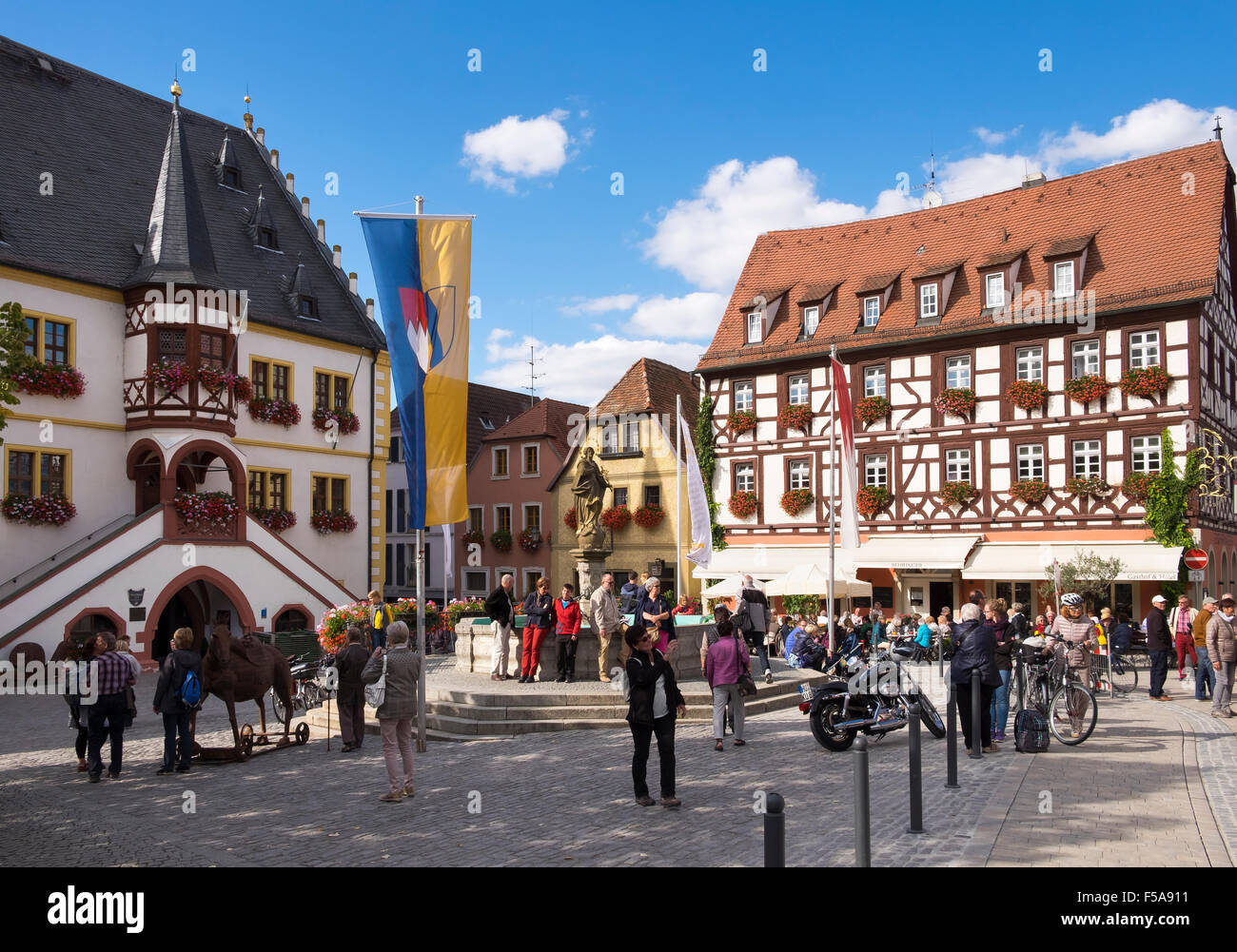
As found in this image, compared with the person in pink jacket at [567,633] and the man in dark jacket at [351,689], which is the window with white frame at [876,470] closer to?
the person in pink jacket at [567,633]

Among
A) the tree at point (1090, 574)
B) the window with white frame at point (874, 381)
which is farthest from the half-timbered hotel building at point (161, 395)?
the tree at point (1090, 574)

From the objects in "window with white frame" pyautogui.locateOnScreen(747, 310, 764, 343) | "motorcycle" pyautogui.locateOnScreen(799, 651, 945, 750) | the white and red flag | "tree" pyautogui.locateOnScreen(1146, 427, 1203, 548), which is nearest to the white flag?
the white and red flag

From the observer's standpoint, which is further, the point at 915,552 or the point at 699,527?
the point at 915,552

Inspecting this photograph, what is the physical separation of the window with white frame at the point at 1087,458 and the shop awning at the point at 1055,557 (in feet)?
6.80

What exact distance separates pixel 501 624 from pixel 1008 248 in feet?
79.7

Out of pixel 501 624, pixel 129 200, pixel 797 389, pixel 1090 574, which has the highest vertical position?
pixel 129 200

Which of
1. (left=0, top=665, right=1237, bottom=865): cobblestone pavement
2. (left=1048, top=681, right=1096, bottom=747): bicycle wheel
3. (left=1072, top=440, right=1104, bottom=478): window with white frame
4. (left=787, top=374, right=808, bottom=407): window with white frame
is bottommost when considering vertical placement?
(left=0, top=665, right=1237, bottom=865): cobblestone pavement

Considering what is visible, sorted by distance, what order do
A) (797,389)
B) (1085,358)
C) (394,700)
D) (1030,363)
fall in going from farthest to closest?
1. (797,389)
2. (1030,363)
3. (1085,358)
4. (394,700)

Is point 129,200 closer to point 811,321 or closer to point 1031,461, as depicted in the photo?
point 811,321

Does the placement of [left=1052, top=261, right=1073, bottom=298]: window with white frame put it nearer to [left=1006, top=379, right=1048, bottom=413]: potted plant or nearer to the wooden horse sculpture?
[left=1006, top=379, right=1048, bottom=413]: potted plant

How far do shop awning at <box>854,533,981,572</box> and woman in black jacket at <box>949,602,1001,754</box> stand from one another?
1872 centimetres

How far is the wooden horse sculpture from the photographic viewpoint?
13.0 metres

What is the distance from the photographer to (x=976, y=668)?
37.8 ft

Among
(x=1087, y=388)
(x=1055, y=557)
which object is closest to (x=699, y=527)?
(x=1055, y=557)
